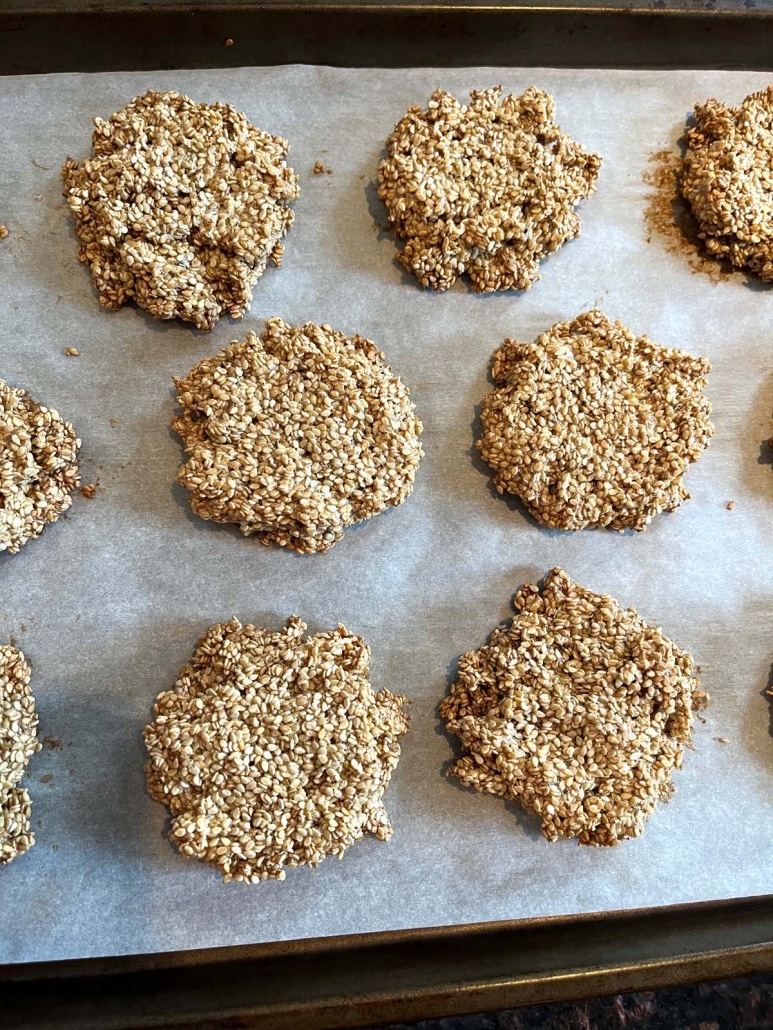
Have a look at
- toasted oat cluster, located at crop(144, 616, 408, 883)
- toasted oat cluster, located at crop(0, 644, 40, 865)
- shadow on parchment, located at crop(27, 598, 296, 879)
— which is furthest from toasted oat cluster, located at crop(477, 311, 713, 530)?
toasted oat cluster, located at crop(0, 644, 40, 865)

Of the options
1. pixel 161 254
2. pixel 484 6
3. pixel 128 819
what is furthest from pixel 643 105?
pixel 128 819

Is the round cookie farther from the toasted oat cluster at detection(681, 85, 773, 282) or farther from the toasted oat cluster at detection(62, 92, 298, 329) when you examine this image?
the toasted oat cluster at detection(681, 85, 773, 282)

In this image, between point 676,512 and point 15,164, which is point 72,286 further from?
point 676,512

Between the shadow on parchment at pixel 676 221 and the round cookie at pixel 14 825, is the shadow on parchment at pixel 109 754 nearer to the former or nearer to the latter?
the round cookie at pixel 14 825

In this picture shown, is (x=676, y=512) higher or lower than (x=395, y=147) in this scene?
lower

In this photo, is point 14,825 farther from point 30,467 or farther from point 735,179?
point 735,179

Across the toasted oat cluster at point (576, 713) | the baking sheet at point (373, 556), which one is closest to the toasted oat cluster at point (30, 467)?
the baking sheet at point (373, 556)
